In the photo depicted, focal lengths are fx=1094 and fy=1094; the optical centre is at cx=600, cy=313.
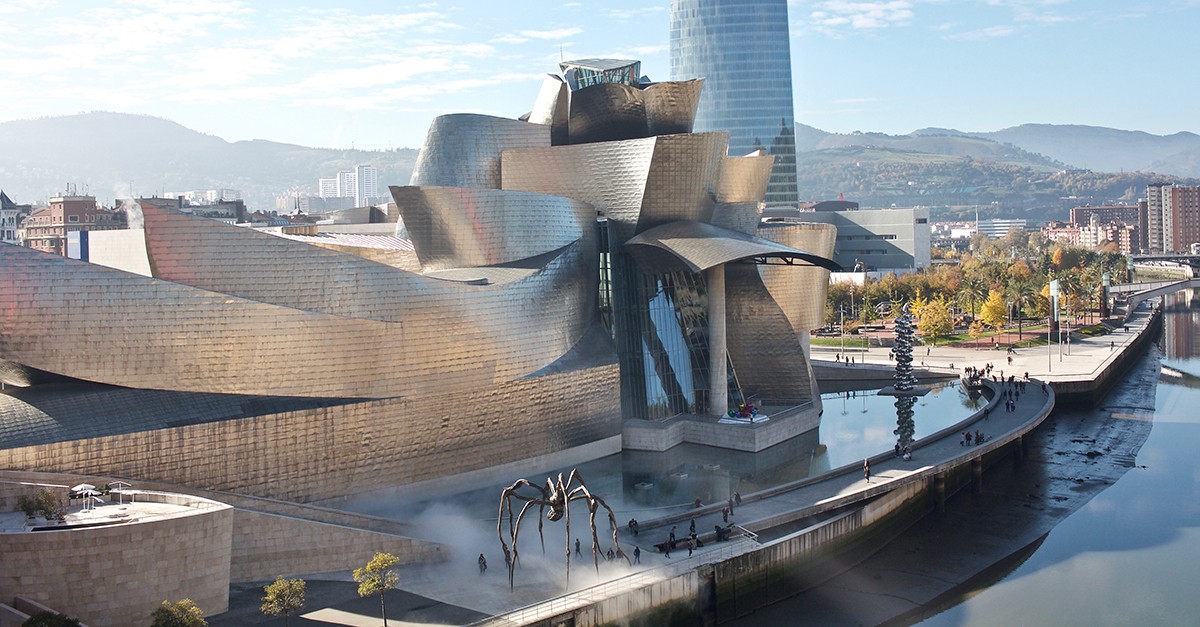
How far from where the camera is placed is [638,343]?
4281 centimetres

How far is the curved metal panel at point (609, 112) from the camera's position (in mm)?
44781

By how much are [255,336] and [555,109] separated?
68.4 ft

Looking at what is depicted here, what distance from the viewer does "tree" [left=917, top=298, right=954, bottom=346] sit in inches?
2945

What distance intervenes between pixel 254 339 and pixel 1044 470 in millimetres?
31377

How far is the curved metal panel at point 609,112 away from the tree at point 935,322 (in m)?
36.8

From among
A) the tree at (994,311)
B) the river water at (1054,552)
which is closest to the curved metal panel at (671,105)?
the river water at (1054,552)

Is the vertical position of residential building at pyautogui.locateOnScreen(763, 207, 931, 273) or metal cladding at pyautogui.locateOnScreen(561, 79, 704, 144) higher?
metal cladding at pyautogui.locateOnScreen(561, 79, 704, 144)

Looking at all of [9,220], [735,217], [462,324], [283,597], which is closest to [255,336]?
[462,324]

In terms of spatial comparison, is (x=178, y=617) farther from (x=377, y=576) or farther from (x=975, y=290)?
(x=975, y=290)

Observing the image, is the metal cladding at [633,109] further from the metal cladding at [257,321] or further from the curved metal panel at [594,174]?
the metal cladding at [257,321]

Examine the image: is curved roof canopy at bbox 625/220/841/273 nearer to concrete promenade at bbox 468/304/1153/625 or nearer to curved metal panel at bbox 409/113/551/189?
curved metal panel at bbox 409/113/551/189

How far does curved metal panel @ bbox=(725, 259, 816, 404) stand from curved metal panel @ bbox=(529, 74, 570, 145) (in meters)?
9.37

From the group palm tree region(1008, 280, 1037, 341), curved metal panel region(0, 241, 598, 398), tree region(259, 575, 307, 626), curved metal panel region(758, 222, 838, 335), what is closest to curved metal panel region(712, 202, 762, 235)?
curved metal panel region(758, 222, 838, 335)

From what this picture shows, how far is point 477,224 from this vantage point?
38812mm
